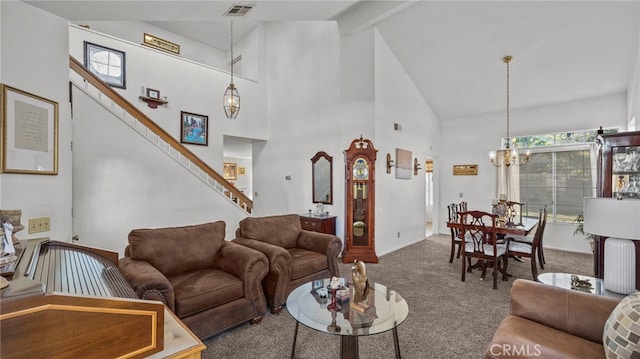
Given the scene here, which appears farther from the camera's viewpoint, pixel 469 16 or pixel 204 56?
pixel 204 56

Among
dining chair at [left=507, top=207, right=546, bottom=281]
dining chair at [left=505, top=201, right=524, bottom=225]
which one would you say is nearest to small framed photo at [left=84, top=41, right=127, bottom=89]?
dining chair at [left=507, top=207, right=546, bottom=281]

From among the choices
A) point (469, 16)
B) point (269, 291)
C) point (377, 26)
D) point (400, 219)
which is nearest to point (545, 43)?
point (469, 16)

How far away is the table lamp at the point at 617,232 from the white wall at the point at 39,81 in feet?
13.0

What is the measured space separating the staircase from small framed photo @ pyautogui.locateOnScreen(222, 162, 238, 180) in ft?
15.1

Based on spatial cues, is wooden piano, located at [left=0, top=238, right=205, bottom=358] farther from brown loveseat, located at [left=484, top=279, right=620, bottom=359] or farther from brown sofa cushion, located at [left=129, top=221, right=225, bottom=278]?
brown loveseat, located at [left=484, top=279, right=620, bottom=359]

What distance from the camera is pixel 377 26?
15.6ft

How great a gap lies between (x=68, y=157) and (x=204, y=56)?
254 inches

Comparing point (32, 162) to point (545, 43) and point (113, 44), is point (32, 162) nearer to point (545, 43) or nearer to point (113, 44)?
point (113, 44)

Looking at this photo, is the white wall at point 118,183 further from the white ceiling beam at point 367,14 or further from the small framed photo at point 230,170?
the small framed photo at point 230,170

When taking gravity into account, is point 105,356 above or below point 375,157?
below

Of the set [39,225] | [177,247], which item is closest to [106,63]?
[39,225]

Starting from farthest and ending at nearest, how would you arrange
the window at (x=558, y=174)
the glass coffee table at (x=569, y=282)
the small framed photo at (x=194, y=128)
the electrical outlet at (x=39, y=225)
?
the small framed photo at (x=194, y=128), the window at (x=558, y=174), the glass coffee table at (x=569, y=282), the electrical outlet at (x=39, y=225)

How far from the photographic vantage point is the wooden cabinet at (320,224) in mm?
4926

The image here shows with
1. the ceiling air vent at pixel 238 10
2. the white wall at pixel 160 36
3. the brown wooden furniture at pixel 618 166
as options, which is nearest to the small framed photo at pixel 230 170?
the white wall at pixel 160 36
